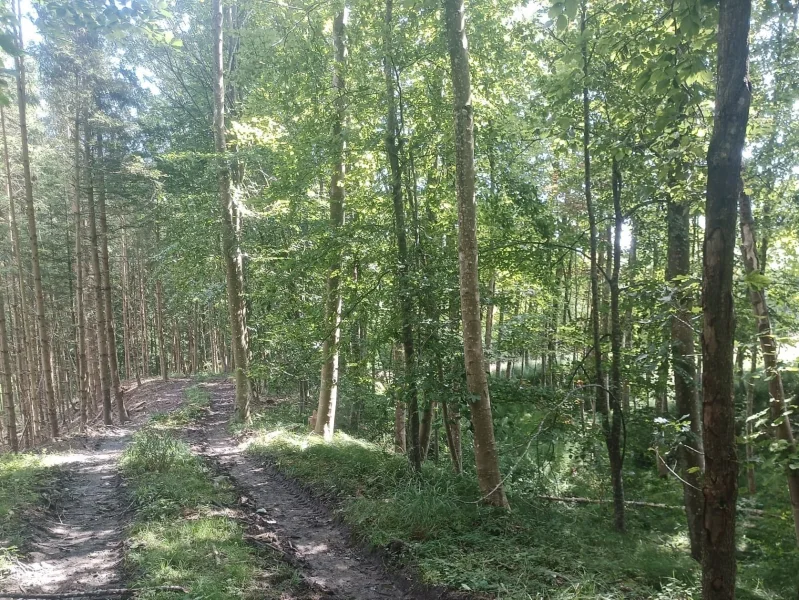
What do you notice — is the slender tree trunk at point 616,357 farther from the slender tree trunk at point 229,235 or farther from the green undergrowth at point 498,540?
the slender tree trunk at point 229,235

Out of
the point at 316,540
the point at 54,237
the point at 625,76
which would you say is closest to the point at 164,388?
the point at 54,237

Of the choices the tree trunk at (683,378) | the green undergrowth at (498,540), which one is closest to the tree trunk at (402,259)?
the green undergrowth at (498,540)

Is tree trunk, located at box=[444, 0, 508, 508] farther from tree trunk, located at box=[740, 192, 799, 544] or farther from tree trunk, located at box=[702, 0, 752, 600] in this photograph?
tree trunk, located at box=[702, 0, 752, 600]

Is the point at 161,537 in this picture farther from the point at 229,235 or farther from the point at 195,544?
the point at 229,235

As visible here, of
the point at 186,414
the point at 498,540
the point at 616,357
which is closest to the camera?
the point at 498,540

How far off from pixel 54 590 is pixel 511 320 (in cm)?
715

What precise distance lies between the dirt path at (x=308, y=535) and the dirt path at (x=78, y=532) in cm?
180

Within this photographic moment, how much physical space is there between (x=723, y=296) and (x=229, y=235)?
490 inches

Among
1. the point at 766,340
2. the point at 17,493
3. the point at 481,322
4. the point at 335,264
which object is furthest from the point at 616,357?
the point at 17,493

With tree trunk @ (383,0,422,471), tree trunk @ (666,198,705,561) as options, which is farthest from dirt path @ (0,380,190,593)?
tree trunk @ (666,198,705,561)

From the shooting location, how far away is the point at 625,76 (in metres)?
6.16

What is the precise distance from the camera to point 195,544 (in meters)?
5.51

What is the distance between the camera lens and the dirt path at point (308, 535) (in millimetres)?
5187

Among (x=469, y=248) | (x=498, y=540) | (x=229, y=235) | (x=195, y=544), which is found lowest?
(x=498, y=540)
